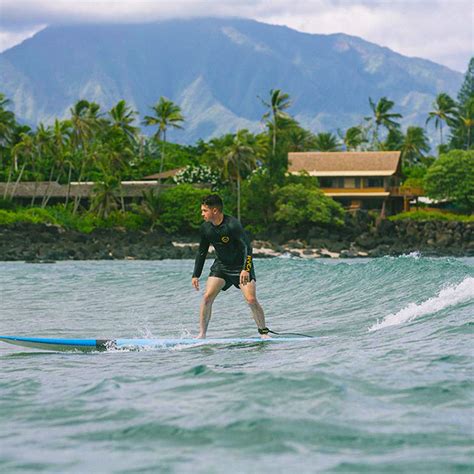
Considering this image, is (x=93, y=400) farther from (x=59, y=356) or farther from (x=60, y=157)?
(x=60, y=157)

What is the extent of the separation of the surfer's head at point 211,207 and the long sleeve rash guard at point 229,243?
15 centimetres

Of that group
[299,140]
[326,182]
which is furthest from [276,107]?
[326,182]

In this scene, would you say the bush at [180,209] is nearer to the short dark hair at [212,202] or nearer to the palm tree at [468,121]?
the palm tree at [468,121]

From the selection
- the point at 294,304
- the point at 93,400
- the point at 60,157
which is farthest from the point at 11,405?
the point at 60,157

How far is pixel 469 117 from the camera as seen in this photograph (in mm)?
84688

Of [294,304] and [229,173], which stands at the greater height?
[229,173]

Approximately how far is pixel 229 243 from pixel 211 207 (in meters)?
0.52

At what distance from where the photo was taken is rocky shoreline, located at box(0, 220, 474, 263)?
4544 centimetres

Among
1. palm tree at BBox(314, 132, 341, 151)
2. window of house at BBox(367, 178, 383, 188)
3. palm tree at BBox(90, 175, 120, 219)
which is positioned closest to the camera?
palm tree at BBox(90, 175, 120, 219)

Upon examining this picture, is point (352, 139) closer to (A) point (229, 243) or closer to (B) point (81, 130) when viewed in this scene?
(B) point (81, 130)

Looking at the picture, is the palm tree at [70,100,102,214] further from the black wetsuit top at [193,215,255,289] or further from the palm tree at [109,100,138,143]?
the black wetsuit top at [193,215,255,289]

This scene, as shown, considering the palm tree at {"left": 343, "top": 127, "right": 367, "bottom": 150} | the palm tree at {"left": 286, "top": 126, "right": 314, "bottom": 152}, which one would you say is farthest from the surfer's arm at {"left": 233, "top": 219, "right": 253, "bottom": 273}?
the palm tree at {"left": 343, "top": 127, "right": 367, "bottom": 150}

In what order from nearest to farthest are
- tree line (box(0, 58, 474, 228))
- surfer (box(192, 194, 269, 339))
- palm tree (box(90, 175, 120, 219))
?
surfer (box(192, 194, 269, 339)) < tree line (box(0, 58, 474, 228)) < palm tree (box(90, 175, 120, 219))

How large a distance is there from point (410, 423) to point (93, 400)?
7.92ft
